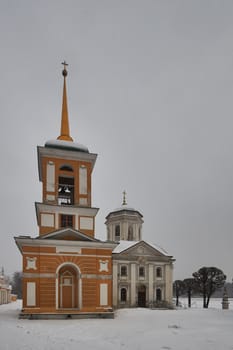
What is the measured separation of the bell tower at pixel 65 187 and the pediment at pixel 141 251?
13211mm

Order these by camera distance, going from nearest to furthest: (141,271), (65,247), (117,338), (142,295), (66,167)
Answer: (117,338) < (65,247) < (66,167) < (142,295) < (141,271)

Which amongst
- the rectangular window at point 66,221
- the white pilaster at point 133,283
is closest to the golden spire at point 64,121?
the rectangular window at point 66,221

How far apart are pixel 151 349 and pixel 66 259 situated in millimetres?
11392

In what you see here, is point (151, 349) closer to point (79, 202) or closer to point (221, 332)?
point (221, 332)

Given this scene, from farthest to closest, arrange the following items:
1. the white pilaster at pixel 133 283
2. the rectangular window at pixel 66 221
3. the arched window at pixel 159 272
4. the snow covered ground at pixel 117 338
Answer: the arched window at pixel 159 272
the white pilaster at pixel 133 283
the rectangular window at pixel 66 221
the snow covered ground at pixel 117 338

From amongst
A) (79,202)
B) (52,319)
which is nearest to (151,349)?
(52,319)

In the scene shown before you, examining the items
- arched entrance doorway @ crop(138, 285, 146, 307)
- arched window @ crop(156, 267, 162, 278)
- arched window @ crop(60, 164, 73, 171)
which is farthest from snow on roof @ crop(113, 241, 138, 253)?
arched window @ crop(60, 164, 73, 171)

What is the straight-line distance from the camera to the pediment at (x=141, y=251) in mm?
35806

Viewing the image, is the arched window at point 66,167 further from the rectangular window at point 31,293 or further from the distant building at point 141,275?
the distant building at point 141,275

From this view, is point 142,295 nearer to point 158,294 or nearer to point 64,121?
point 158,294

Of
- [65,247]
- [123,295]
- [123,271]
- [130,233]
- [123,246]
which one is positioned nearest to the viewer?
[65,247]

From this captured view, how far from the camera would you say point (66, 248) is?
2156 centimetres

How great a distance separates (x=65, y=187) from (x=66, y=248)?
4782 millimetres

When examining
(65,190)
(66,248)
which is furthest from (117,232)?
(66,248)
